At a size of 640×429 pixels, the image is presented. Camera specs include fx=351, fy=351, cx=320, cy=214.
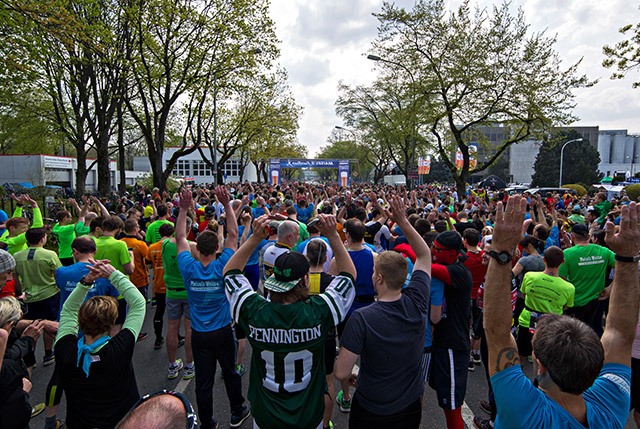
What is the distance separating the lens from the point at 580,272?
4.72 meters

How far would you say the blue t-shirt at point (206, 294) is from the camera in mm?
3570

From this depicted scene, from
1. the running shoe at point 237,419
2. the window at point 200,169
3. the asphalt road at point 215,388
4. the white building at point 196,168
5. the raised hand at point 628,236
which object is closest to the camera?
the raised hand at point 628,236

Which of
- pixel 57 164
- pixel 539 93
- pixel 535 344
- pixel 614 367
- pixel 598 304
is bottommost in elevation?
pixel 598 304

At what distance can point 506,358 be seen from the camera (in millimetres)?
1472

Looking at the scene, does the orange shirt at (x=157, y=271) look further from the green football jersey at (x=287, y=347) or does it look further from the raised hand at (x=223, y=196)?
the green football jersey at (x=287, y=347)

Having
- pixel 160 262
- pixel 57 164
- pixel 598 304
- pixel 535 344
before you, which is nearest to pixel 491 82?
pixel 598 304

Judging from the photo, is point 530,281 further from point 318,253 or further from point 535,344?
point 535,344

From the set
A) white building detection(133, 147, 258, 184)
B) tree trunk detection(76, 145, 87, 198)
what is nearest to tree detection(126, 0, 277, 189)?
tree trunk detection(76, 145, 87, 198)

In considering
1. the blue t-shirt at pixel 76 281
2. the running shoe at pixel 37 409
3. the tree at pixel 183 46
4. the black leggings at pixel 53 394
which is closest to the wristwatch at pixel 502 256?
the blue t-shirt at pixel 76 281

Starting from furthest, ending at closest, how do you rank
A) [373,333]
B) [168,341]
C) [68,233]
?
[68,233] < [168,341] < [373,333]

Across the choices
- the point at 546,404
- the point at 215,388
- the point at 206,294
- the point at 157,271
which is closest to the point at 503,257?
the point at 546,404

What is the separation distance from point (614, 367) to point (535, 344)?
1.73 feet

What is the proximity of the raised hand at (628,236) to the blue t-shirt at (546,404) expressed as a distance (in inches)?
24.3

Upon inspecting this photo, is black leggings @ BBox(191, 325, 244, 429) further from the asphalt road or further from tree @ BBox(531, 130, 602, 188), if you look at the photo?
tree @ BBox(531, 130, 602, 188)
